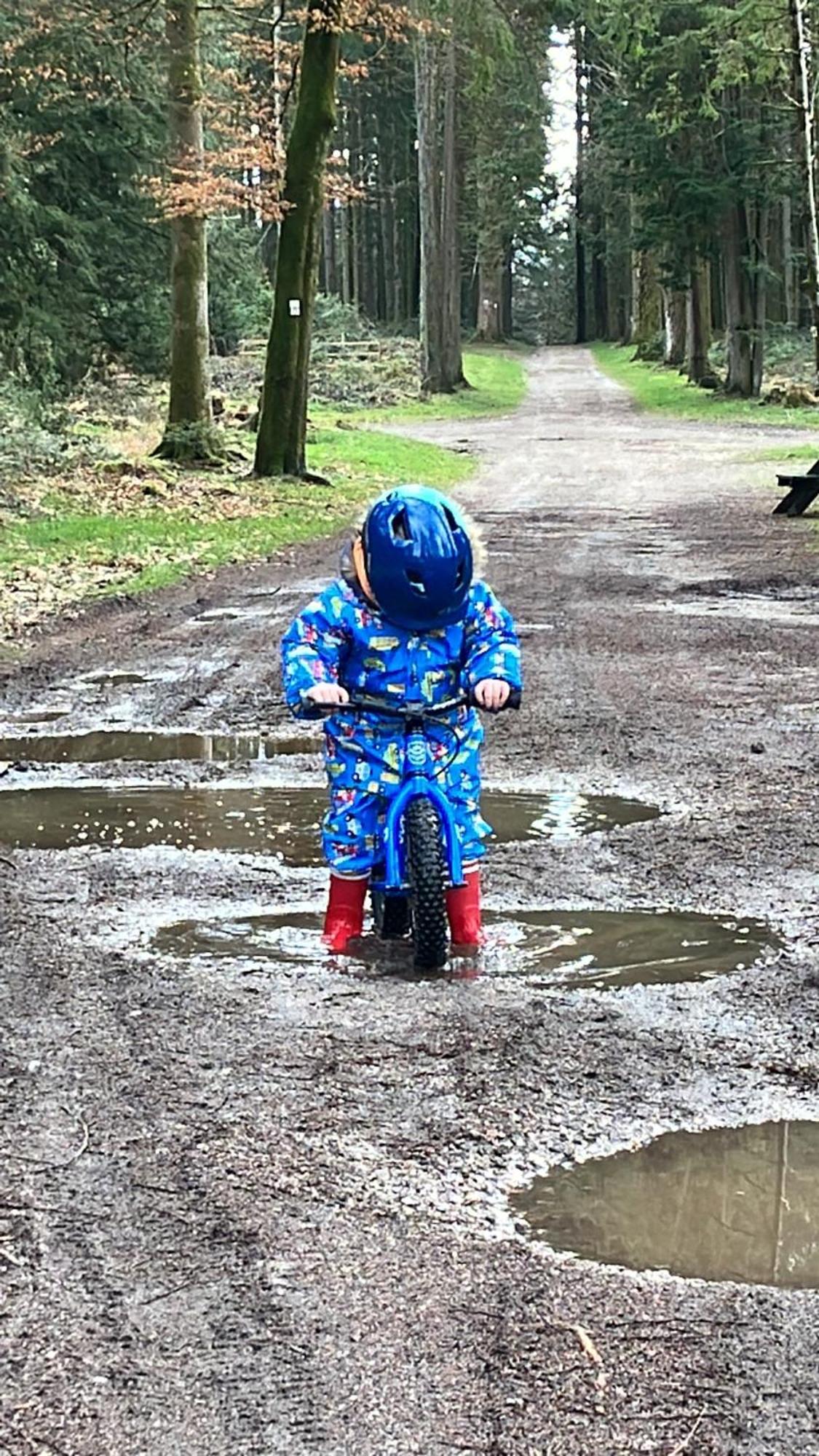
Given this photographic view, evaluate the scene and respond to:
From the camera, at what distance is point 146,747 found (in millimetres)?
8078

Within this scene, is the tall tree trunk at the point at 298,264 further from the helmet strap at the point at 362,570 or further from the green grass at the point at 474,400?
the green grass at the point at 474,400

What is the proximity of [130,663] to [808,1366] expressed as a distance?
8138 mm

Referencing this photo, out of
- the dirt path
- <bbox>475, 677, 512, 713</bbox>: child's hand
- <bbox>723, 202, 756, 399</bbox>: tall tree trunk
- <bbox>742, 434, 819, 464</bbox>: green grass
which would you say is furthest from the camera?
<bbox>723, 202, 756, 399</bbox>: tall tree trunk

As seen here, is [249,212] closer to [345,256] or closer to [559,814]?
[559,814]

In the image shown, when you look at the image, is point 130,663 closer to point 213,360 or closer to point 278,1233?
point 278,1233

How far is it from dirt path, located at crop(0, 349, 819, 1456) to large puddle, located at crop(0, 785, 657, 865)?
170 millimetres

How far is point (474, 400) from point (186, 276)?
25.4 meters

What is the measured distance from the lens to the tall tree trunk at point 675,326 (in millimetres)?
56438

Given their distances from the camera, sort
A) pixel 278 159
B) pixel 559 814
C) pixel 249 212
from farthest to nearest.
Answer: pixel 249 212
pixel 278 159
pixel 559 814

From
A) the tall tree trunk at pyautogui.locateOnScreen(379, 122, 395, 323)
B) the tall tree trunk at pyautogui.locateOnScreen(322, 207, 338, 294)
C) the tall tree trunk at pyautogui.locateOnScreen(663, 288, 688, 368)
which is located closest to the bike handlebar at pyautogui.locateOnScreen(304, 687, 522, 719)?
the tall tree trunk at pyautogui.locateOnScreen(663, 288, 688, 368)

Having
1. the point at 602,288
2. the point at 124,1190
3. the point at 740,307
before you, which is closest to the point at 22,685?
the point at 124,1190

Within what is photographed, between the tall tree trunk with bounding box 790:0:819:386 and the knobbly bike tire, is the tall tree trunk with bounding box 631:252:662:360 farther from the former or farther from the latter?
the knobbly bike tire

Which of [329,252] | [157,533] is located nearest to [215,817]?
[157,533]

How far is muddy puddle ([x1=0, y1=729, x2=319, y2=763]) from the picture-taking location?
7.85m
